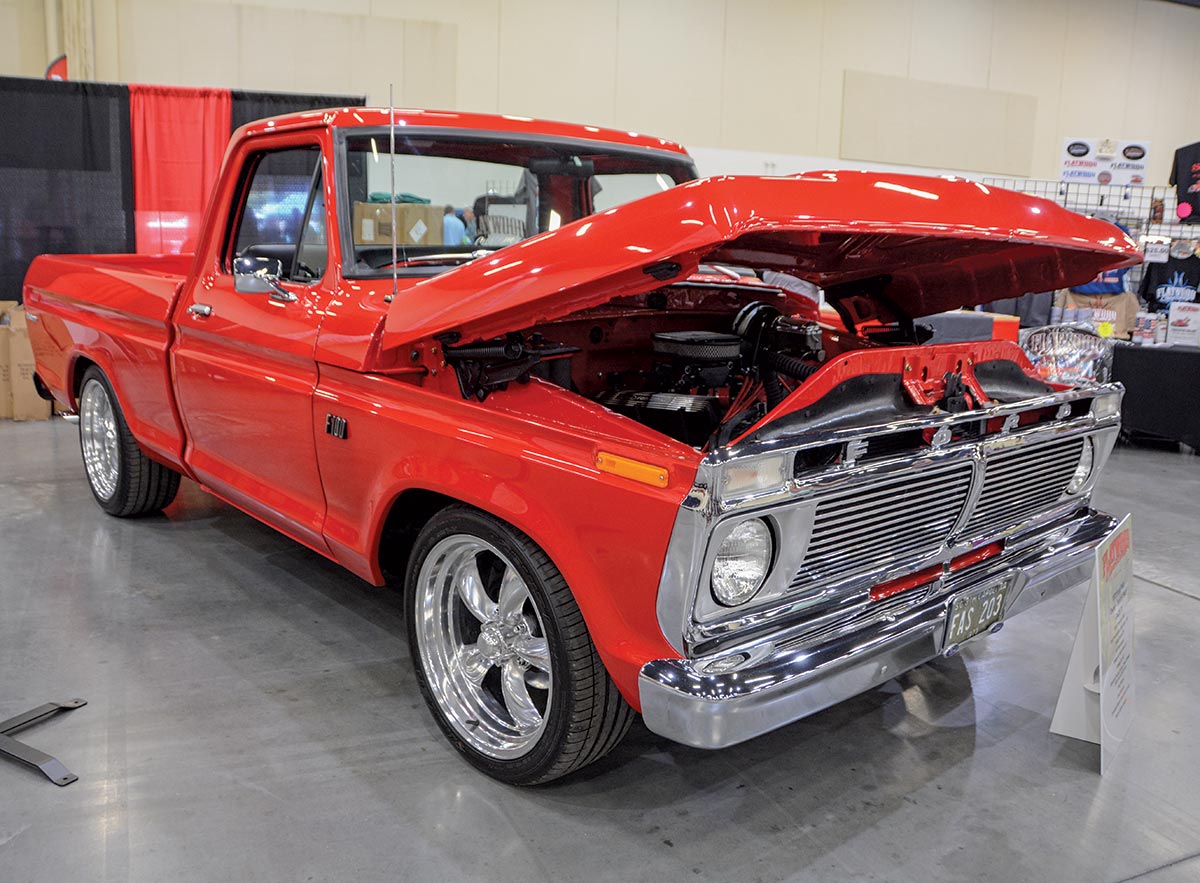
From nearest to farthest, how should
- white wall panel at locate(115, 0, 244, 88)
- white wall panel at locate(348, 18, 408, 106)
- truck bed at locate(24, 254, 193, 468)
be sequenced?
truck bed at locate(24, 254, 193, 468)
white wall panel at locate(115, 0, 244, 88)
white wall panel at locate(348, 18, 408, 106)

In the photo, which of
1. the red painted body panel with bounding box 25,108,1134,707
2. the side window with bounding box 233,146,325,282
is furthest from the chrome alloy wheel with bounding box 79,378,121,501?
the side window with bounding box 233,146,325,282

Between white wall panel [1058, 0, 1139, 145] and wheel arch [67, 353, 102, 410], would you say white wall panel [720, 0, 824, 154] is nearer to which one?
white wall panel [1058, 0, 1139, 145]

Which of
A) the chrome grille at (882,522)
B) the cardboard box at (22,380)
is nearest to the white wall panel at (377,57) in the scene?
the cardboard box at (22,380)

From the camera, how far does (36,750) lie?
2590 millimetres

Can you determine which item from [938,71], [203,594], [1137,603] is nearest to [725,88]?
[938,71]

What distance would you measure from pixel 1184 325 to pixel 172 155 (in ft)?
28.5

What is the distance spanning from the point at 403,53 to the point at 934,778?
9.28 meters

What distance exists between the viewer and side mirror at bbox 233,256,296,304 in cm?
305

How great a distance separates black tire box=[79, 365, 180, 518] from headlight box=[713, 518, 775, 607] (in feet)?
10.9

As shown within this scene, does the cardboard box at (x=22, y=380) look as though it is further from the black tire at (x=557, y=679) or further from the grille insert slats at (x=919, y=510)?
the grille insert slats at (x=919, y=510)

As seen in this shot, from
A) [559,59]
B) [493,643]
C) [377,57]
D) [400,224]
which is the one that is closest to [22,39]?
[377,57]

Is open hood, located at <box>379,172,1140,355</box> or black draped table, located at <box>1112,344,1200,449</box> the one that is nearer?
open hood, located at <box>379,172,1140,355</box>

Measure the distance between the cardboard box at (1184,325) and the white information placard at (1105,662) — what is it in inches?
233

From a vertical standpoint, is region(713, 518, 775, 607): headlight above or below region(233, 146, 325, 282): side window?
below
